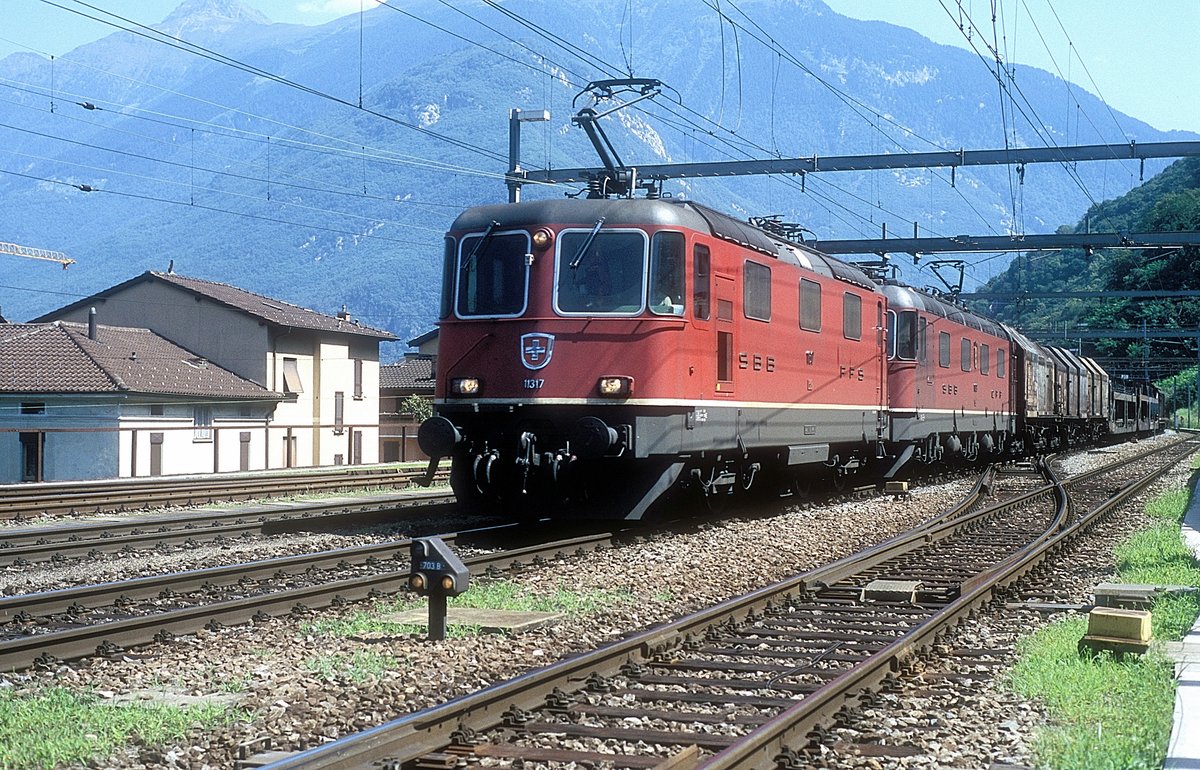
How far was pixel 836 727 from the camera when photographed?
21.2ft

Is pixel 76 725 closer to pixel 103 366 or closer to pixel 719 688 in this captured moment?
pixel 719 688

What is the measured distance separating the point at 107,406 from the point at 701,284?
29.3 m

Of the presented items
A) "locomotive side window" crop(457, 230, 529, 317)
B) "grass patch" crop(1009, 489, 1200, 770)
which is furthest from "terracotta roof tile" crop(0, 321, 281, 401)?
"grass patch" crop(1009, 489, 1200, 770)

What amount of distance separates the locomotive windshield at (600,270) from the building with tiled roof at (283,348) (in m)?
32.4

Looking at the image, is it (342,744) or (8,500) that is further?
(8,500)

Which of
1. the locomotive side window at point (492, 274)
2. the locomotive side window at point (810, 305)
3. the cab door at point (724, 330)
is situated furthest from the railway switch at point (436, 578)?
the locomotive side window at point (810, 305)

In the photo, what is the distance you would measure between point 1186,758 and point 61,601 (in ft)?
25.3

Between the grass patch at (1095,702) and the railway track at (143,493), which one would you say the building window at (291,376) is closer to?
the railway track at (143,493)

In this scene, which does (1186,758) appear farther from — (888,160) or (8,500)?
(888,160)

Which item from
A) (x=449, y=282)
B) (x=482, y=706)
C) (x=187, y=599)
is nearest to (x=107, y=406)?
(x=449, y=282)

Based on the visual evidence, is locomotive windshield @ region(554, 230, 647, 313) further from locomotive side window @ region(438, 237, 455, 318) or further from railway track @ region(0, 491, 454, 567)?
railway track @ region(0, 491, 454, 567)

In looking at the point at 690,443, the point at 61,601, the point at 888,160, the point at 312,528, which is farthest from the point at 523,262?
the point at 888,160

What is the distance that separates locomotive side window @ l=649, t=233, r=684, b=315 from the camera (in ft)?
46.5

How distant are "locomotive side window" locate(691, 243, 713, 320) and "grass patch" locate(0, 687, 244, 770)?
874 centimetres
